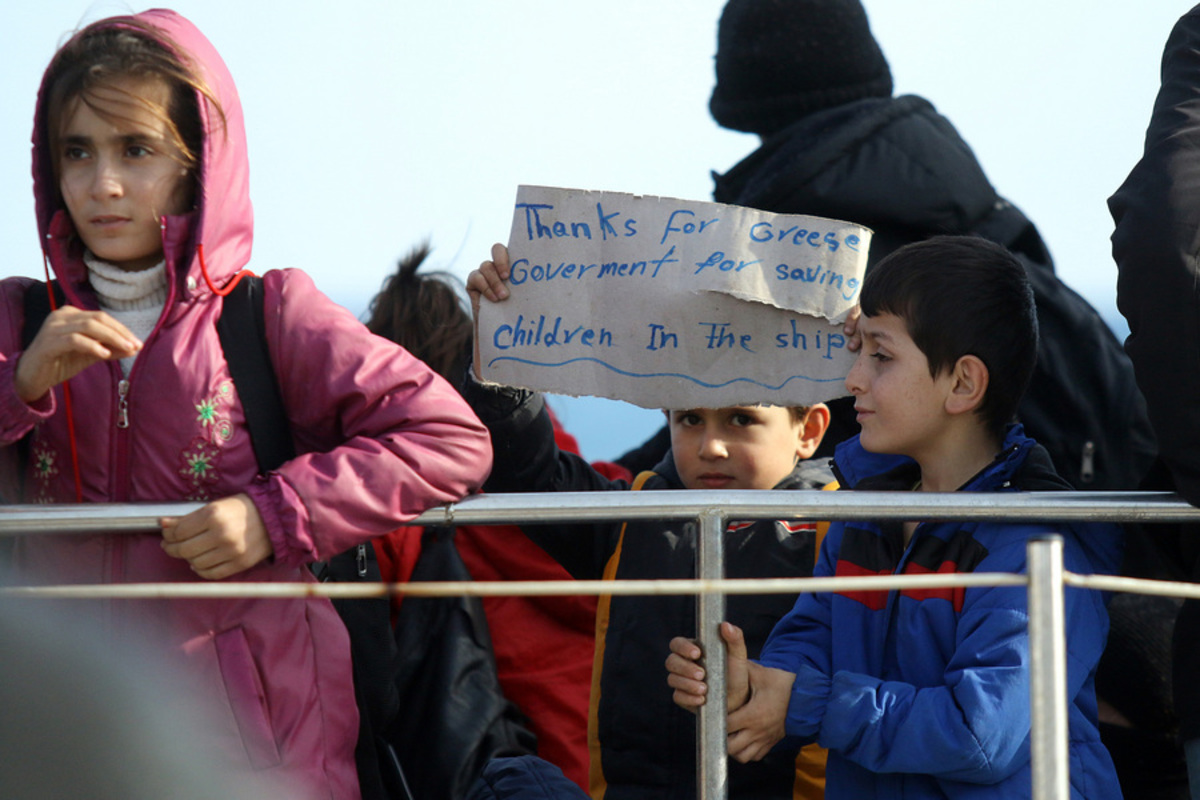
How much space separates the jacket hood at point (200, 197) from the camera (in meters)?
2.21

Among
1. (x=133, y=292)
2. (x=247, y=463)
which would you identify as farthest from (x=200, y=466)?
(x=133, y=292)

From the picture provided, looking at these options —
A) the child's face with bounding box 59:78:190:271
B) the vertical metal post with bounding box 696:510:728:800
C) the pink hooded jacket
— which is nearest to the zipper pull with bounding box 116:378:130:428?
the pink hooded jacket

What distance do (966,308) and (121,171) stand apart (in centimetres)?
142

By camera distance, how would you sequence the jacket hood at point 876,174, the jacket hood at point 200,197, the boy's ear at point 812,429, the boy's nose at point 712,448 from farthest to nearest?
the jacket hood at point 876,174
the boy's ear at point 812,429
the boy's nose at point 712,448
the jacket hood at point 200,197

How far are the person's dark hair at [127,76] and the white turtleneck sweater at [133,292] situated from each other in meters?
0.19

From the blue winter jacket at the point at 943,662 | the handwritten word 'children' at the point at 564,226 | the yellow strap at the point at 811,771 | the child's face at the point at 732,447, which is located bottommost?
the yellow strap at the point at 811,771

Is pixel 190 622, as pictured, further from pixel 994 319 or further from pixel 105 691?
pixel 994 319

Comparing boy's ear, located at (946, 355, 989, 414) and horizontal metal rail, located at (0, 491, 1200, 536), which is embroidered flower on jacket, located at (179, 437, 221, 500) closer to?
horizontal metal rail, located at (0, 491, 1200, 536)

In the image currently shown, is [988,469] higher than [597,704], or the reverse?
[988,469]

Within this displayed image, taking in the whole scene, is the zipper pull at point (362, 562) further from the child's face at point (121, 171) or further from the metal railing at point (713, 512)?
the child's face at point (121, 171)

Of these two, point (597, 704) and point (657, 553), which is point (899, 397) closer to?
point (657, 553)

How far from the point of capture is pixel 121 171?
2238 millimetres

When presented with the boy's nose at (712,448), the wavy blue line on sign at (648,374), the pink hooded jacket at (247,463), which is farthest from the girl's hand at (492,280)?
the boy's nose at (712,448)

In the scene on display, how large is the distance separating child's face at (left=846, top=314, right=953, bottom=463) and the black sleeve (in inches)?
23.1
